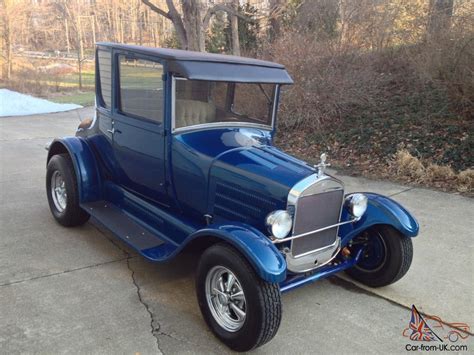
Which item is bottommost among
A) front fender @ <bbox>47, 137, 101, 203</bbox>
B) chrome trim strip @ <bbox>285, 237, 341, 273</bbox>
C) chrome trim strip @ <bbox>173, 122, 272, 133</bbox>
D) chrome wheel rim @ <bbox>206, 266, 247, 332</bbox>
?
chrome wheel rim @ <bbox>206, 266, 247, 332</bbox>

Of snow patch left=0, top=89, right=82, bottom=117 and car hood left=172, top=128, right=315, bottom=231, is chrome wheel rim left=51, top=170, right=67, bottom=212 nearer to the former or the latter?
car hood left=172, top=128, right=315, bottom=231

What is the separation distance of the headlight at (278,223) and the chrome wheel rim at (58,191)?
9.30 feet

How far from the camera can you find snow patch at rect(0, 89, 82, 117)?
44.3ft

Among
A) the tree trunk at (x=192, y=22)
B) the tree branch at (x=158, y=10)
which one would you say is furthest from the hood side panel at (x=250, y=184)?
the tree branch at (x=158, y=10)

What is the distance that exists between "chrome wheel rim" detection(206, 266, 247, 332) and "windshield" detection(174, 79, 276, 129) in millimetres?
1293

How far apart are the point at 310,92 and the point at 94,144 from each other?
17.9 ft

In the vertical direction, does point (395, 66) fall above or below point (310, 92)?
above

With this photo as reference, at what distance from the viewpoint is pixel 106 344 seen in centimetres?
270

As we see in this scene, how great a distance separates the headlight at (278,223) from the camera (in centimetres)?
274

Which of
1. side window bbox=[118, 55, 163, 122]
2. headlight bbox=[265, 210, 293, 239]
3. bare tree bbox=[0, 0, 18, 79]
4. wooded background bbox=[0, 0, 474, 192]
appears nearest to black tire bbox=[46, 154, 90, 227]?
side window bbox=[118, 55, 163, 122]

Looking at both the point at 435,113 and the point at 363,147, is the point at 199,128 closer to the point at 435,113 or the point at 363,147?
the point at 363,147

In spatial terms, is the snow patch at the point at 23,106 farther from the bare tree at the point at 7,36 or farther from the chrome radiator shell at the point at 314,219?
the chrome radiator shell at the point at 314,219

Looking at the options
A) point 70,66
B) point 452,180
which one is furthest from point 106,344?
point 70,66

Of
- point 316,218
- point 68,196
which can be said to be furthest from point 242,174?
point 68,196
